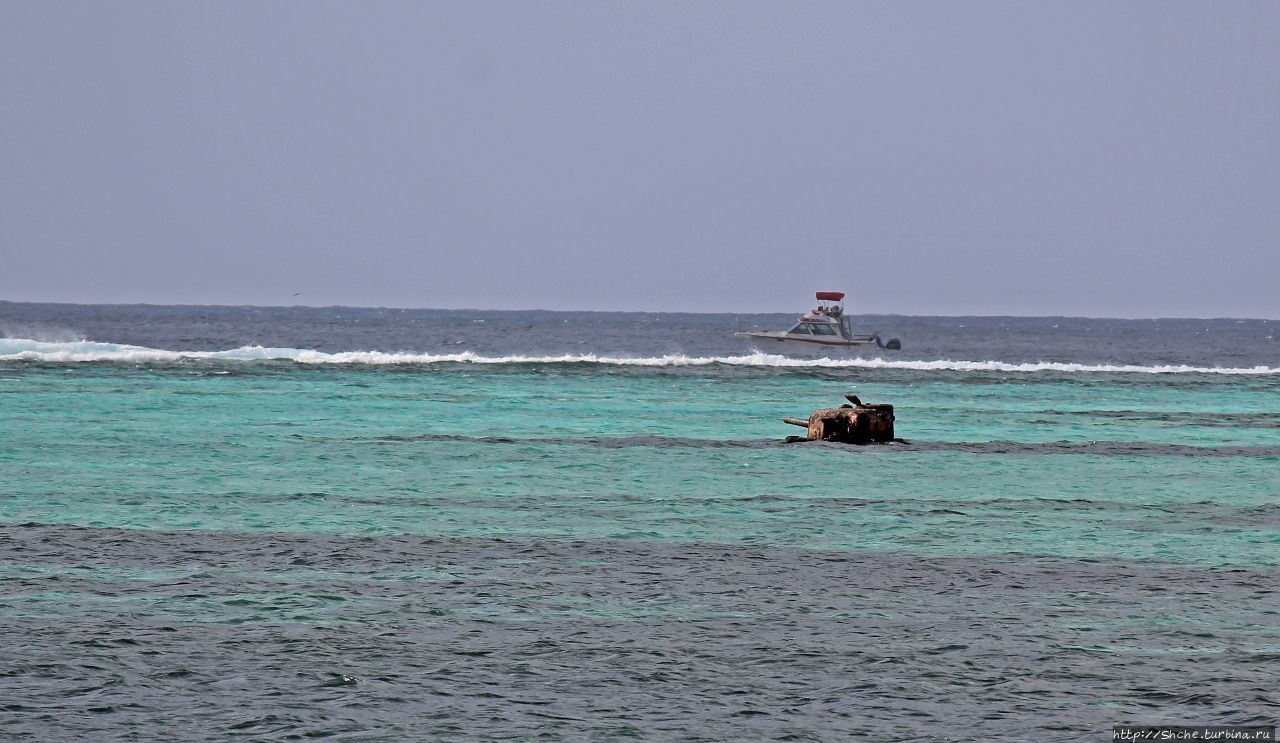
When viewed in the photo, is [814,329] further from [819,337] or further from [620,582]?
[620,582]

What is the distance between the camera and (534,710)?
9.12 metres

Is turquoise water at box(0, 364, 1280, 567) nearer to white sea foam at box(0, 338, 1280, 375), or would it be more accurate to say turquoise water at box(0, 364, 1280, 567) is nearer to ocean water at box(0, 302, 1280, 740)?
ocean water at box(0, 302, 1280, 740)

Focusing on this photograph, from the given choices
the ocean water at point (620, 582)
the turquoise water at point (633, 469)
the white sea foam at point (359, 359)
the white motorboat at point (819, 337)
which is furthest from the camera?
the white motorboat at point (819, 337)

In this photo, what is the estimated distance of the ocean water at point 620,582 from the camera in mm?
9211

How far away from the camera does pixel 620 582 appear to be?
13680mm

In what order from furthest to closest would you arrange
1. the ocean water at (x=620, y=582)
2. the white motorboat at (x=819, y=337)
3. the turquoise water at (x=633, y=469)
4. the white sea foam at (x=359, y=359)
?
1. the white motorboat at (x=819, y=337)
2. the white sea foam at (x=359, y=359)
3. the turquoise water at (x=633, y=469)
4. the ocean water at (x=620, y=582)

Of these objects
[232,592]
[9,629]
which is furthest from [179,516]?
[9,629]

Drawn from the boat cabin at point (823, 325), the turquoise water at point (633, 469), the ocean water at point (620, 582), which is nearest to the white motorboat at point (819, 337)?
the boat cabin at point (823, 325)

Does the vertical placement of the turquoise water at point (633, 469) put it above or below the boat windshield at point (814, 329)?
below

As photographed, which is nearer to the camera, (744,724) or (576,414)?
(744,724)

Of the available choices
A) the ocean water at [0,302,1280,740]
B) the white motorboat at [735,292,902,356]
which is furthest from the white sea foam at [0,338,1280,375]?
→ the ocean water at [0,302,1280,740]

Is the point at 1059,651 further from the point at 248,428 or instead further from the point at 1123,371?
the point at 1123,371

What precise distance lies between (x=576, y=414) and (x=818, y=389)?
702 inches

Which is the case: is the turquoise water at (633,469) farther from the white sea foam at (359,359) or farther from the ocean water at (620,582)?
the white sea foam at (359,359)
